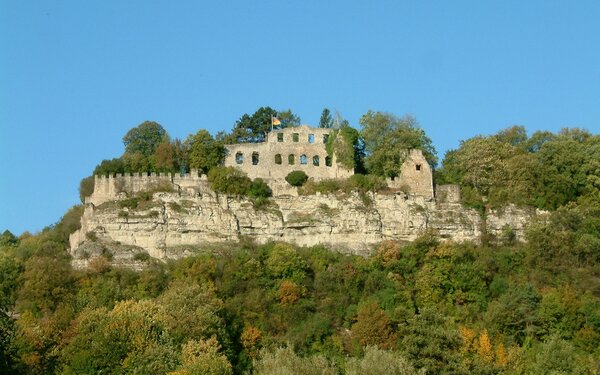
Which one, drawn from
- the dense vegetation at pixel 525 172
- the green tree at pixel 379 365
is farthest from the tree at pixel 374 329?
the dense vegetation at pixel 525 172

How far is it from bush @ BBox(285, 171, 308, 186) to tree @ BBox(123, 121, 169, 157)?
27.0ft

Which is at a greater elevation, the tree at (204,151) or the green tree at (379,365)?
the tree at (204,151)

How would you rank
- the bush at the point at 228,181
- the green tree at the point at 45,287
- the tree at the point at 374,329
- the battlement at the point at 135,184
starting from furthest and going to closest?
the bush at the point at 228,181 → the battlement at the point at 135,184 → the green tree at the point at 45,287 → the tree at the point at 374,329

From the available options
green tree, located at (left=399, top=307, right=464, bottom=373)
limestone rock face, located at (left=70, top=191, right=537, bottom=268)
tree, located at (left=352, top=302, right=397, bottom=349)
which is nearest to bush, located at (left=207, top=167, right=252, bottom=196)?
limestone rock face, located at (left=70, top=191, right=537, bottom=268)

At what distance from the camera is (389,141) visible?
65062 millimetres

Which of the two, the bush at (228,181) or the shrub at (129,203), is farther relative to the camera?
the bush at (228,181)

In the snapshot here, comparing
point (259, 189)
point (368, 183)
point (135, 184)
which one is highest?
point (135, 184)

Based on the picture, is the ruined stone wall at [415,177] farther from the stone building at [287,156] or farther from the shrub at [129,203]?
the shrub at [129,203]

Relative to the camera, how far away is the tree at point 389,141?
212 ft

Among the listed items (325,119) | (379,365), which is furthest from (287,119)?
(379,365)

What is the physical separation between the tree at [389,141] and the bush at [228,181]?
630 centimetres

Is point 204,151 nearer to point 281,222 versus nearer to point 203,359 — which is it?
point 281,222

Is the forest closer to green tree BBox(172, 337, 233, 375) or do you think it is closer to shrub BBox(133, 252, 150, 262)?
green tree BBox(172, 337, 233, 375)

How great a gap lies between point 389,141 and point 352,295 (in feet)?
35.1
